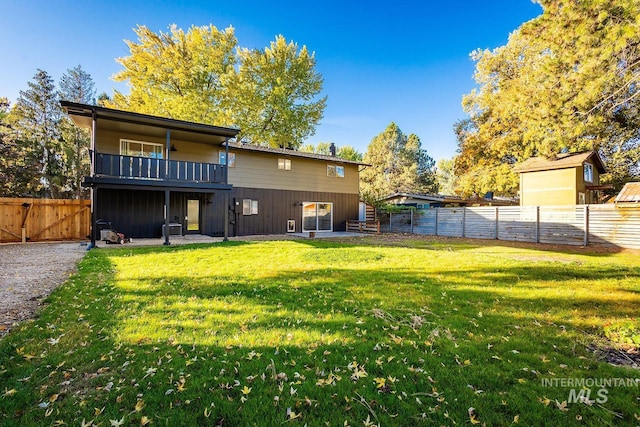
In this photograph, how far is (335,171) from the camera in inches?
805

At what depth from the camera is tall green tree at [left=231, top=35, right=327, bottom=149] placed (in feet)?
83.1

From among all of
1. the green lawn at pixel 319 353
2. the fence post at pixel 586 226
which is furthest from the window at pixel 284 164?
the fence post at pixel 586 226

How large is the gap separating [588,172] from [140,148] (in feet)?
88.6

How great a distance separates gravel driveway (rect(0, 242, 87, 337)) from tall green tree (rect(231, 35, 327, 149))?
59.1 feet

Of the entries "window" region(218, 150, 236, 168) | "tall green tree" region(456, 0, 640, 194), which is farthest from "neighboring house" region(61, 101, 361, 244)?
"tall green tree" region(456, 0, 640, 194)

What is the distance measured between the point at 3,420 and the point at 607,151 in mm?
33062

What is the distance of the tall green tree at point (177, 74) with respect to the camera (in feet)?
74.9

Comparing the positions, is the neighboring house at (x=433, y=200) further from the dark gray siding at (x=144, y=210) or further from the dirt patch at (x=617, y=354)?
the dirt patch at (x=617, y=354)

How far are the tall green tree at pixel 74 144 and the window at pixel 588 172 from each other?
36414mm

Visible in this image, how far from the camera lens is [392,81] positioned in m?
26.0

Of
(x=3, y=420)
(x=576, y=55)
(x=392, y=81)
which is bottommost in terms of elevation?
(x=3, y=420)

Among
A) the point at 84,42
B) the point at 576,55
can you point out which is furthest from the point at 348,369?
the point at 84,42

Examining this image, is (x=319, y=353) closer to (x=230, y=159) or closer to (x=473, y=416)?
(x=473, y=416)

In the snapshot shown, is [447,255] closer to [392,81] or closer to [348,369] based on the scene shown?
[348,369]
